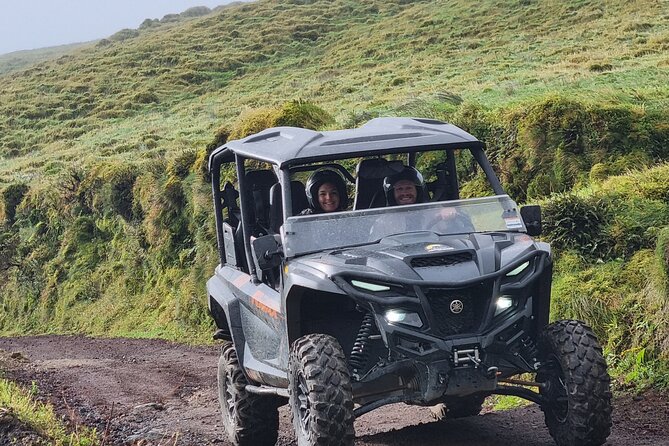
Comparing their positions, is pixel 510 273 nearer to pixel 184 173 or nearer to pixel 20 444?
pixel 20 444

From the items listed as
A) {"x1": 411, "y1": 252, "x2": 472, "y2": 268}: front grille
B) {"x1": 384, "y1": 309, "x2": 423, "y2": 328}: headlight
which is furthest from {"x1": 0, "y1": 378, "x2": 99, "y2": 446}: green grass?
{"x1": 411, "y1": 252, "x2": 472, "y2": 268}: front grille

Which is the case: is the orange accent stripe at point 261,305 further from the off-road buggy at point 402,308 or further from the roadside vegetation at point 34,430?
the roadside vegetation at point 34,430

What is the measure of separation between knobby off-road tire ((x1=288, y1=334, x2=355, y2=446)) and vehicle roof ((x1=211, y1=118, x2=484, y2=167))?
1.60 meters

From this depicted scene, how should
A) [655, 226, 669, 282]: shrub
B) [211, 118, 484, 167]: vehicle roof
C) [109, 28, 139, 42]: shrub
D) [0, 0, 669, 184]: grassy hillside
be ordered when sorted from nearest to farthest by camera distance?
[211, 118, 484, 167]: vehicle roof
[655, 226, 669, 282]: shrub
[0, 0, 669, 184]: grassy hillside
[109, 28, 139, 42]: shrub

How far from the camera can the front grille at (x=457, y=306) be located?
19.5 feet

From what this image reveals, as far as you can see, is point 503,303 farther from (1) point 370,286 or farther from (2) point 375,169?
(2) point 375,169

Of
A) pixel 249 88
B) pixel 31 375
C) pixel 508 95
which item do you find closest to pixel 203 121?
pixel 249 88

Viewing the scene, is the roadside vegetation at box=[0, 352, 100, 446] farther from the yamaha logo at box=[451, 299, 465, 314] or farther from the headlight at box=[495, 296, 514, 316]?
the headlight at box=[495, 296, 514, 316]

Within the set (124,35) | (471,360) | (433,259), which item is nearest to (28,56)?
(124,35)

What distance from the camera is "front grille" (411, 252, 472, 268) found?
19.8 feet

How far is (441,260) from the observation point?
6074 mm

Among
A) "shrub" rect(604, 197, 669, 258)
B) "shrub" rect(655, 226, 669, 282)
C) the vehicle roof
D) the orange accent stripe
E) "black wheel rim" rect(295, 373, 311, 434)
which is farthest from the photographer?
"shrub" rect(604, 197, 669, 258)

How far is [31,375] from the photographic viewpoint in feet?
50.6

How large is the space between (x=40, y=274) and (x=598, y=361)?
80.0 feet
